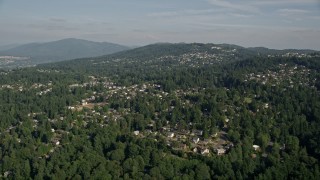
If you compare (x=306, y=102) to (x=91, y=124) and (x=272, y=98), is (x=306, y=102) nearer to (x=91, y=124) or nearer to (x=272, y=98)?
(x=272, y=98)

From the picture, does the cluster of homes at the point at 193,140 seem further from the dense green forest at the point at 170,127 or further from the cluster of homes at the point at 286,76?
the cluster of homes at the point at 286,76

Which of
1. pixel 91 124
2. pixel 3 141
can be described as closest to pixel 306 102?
pixel 91 124

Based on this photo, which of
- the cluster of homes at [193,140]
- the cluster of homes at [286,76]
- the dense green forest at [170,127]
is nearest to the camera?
the dense green forest at [170,127]

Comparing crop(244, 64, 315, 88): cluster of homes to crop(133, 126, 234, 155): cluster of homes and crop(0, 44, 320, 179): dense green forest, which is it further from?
crop(133, 126, 234, 155): cluster of homes

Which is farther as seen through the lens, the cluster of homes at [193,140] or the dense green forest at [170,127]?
the cluster of homes at [193,140]

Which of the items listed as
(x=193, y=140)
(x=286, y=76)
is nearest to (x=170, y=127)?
(x=193, y=140)

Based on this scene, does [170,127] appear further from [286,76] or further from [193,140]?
[286,76]

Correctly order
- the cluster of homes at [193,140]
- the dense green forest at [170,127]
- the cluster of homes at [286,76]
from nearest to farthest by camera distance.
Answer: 1. the dense green forest at [170,127]
2. the cluster of homes at [193,140]
3. the cluster of homes at [286,76]

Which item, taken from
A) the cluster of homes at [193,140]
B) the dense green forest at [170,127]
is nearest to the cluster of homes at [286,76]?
the dense green forest at [170,127]

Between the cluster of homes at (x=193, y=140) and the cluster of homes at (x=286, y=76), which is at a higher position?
the cluster of homes at (x=286, y=76)
